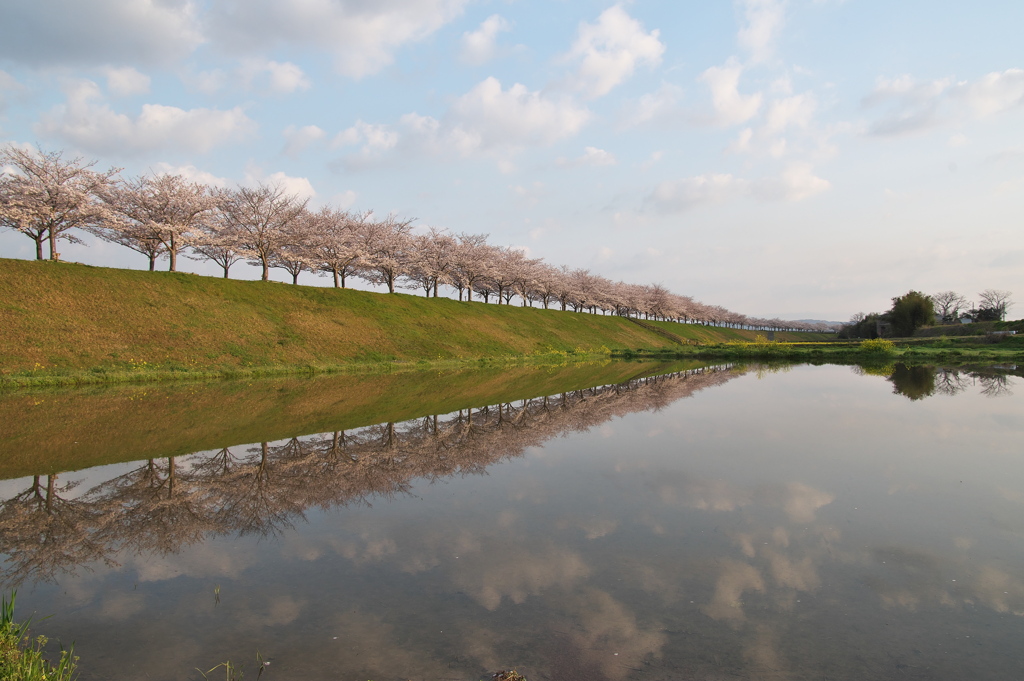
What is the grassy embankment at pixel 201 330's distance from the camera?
27.0m

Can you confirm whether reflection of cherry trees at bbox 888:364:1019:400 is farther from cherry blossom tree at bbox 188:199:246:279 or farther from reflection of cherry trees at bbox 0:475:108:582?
cherry blossom tree at bbox 188:199:246:279

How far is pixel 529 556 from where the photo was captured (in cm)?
592

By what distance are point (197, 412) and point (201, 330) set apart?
20.2 meters

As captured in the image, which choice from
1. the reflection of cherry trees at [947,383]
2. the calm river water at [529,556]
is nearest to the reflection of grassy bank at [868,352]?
the reflection of cherry trees at [947,383]

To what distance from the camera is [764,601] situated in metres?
4.82

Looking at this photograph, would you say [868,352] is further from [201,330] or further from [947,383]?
[201,330]

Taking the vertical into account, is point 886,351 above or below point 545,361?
above

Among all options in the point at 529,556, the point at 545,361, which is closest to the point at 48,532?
the point at 529,556

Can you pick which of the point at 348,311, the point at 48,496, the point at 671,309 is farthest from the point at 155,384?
the point at 671,309

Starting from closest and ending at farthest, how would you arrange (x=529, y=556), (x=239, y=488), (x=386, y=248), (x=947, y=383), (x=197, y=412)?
(x=529, y=556) < (x=239, y=488) < (x=197, y=412) < (x=947, y=383) < (x=386, y=248)

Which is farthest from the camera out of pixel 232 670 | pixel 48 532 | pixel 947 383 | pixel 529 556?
pixel 947 383

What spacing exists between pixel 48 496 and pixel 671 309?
496 ft

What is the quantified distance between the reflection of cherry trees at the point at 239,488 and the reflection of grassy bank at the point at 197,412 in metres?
1.34

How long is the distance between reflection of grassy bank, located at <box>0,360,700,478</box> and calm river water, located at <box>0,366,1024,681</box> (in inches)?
12.6
